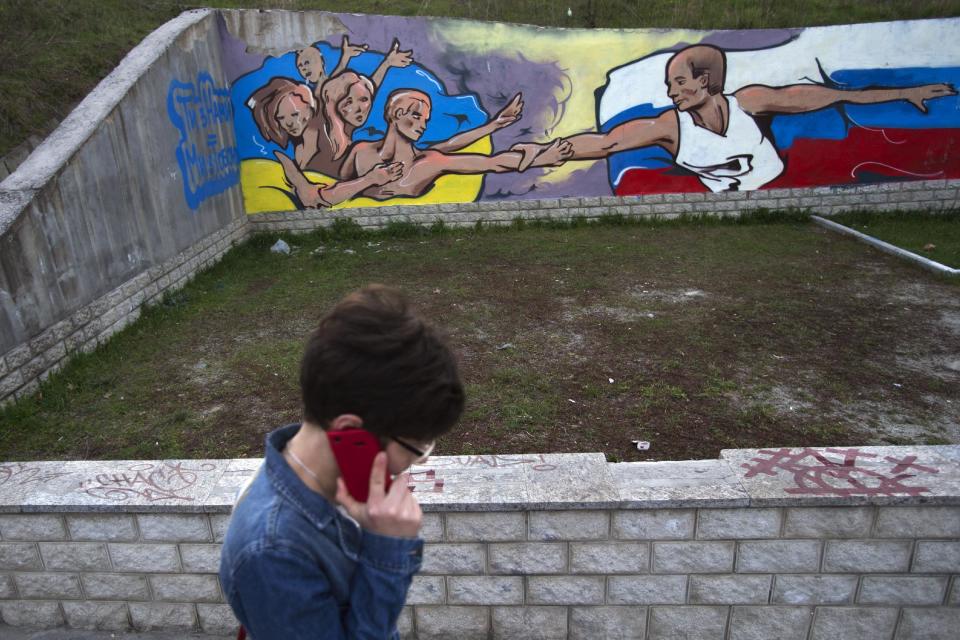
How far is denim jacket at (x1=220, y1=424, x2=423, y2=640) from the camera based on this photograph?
121 cm

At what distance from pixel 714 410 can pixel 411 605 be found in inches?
97.3

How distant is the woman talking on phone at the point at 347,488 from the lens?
1.20 m

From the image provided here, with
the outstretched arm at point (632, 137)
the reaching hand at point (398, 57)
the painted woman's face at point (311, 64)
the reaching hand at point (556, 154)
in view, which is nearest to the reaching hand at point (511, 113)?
the reaching hand at point (556, 154)

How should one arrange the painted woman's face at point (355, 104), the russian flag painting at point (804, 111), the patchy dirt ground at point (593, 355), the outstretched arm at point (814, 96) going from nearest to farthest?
the patchy dirt ground at point (593, 355), the russian flag painting at point (804, 111), the outstretched arm at point (814, 96), the painted woman's face at point (355, 104)

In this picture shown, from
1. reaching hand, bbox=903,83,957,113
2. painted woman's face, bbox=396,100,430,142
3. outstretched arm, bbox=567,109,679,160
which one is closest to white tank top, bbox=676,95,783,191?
outstretched arm, bbox=567,109,679,160

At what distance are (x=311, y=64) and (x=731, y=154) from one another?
6.71m

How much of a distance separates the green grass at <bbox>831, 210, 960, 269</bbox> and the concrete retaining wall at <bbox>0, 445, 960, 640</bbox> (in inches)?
247

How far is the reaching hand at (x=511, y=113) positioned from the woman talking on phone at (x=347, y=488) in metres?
9.10

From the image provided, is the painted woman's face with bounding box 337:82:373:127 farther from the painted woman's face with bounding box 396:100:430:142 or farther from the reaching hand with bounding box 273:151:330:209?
the reaching hand with bounding box 273:151:330:209

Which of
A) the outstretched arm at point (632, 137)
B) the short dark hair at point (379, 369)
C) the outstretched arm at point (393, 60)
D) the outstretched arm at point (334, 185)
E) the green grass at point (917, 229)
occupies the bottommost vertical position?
the green grass at point (917, 229)

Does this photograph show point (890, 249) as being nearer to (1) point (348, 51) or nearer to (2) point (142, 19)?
(1) point (348, 51)

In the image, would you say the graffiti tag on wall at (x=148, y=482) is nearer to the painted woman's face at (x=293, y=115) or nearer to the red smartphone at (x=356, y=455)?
the red smartphone at (x=356, y=455)

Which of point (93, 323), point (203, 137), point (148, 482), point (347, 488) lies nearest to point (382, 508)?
point (347, 488)

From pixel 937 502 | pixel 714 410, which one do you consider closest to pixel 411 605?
pixel 937 502
